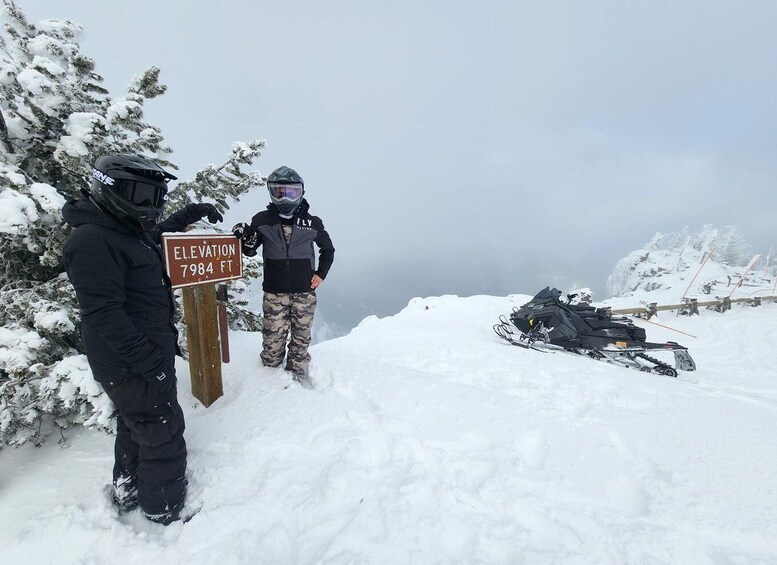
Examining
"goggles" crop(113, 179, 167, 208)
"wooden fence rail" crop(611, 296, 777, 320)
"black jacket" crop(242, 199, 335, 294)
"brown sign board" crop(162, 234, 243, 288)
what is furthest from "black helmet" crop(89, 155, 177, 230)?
"wooden fence rail" crop(611, 296, 777, 320)

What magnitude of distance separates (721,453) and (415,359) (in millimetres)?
4178

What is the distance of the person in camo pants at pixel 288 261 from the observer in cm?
399

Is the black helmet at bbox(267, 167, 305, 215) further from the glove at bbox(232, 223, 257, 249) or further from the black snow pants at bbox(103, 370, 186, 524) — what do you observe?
the black snow pants at bbox(103, 370, 186, 524)

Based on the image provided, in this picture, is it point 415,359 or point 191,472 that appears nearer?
point 191,472

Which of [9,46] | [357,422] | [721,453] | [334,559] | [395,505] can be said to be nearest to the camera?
[334,559]

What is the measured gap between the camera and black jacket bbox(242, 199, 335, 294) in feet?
13.4

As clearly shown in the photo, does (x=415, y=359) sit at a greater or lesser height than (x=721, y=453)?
lesser

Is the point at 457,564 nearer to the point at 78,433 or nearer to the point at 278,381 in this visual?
the point at 278,381

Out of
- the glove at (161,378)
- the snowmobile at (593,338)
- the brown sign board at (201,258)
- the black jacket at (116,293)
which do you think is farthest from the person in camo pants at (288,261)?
the snowmobile at (593,338)

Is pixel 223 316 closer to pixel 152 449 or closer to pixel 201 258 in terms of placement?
pixel 201 258

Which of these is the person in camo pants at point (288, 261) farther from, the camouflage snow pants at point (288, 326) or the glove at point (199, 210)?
the glove at point (199, 210)

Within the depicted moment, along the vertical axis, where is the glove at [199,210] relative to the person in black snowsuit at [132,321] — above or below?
above

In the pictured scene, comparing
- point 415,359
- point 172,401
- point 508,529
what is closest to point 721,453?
point 508,529

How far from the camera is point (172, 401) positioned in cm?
242
